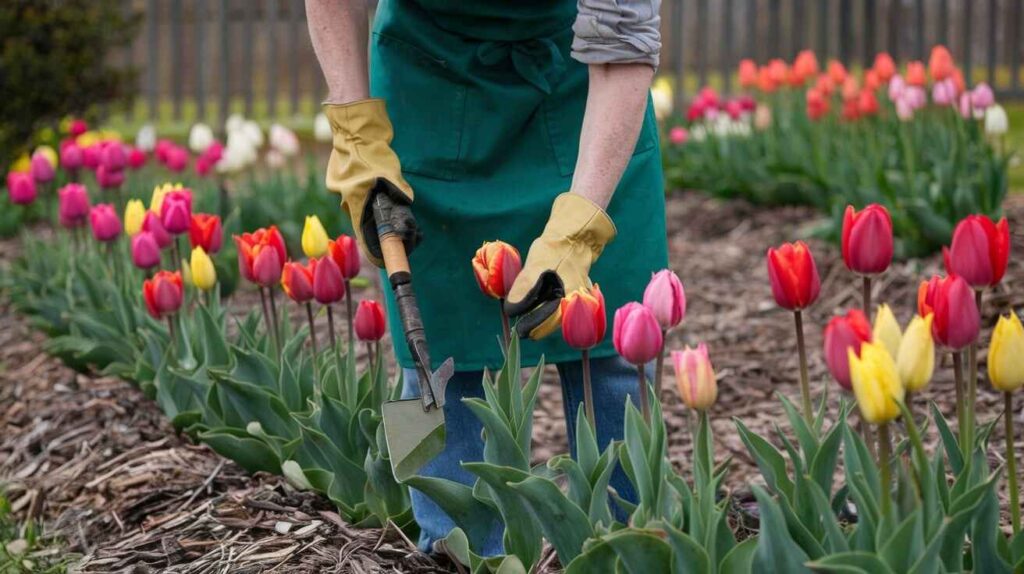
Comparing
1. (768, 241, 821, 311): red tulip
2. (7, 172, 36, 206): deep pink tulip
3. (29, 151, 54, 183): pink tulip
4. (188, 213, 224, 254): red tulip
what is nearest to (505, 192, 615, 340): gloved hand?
(768, 241, 821, 311): red tulip

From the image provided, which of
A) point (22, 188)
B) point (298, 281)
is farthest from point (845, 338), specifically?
point (22, 188)

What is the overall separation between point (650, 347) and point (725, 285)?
3393 mm

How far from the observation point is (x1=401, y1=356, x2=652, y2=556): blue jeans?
8.38 feet

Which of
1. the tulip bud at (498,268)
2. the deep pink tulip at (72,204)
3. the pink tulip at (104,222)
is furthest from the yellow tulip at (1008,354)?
the deep pink tulip at (72,204)

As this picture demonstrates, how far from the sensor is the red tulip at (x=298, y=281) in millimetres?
2622

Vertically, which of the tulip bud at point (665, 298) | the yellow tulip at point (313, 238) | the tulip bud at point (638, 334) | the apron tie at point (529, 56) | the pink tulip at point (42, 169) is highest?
the apron tie at point (529, 56)

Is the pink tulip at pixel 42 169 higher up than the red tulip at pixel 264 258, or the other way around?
the pink tulip at pixel 42 169

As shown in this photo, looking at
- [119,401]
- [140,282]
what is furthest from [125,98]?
[119,401]

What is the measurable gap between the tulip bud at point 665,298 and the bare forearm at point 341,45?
2.69 feet

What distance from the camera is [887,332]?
1608 millimetres

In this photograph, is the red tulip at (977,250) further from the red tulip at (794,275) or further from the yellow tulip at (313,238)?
the yellow tulip at (313,238)

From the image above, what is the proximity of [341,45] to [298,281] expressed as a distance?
478 millimetres

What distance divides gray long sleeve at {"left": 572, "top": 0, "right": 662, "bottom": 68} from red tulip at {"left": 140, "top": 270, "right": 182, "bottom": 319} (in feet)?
4.22

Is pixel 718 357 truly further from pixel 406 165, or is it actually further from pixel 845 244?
pixel 845 244
